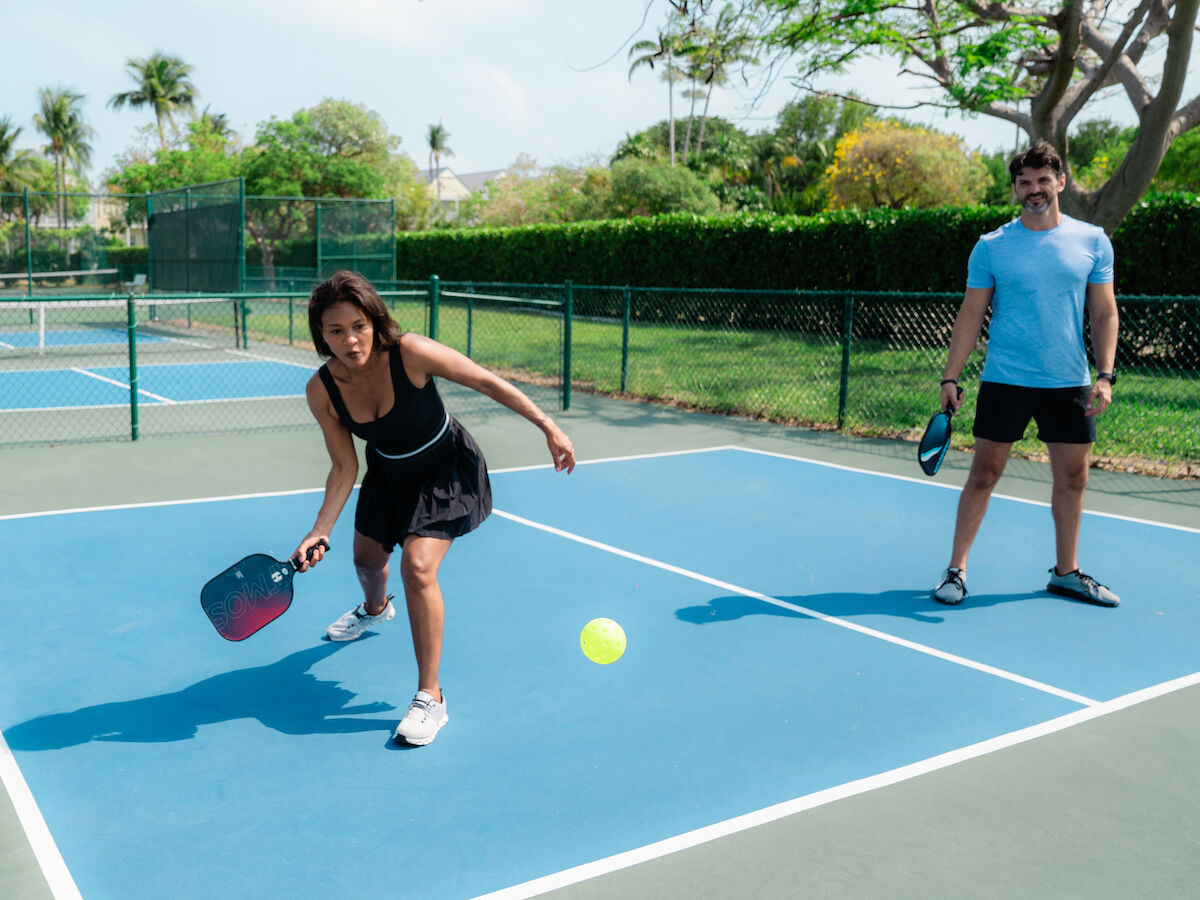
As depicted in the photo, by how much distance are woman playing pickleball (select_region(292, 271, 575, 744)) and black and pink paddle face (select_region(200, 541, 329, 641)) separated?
7.4 inches

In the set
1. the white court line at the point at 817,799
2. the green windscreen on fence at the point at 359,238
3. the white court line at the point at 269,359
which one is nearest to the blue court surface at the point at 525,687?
the white court line at the point at 817,799

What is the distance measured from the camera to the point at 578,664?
464cm

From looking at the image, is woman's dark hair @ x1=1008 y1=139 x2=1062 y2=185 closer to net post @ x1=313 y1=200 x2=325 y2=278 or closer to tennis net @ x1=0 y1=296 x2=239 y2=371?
tennis net @ x1=0 y1=296 x2=239 y2=371

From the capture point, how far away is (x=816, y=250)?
20.8 meters

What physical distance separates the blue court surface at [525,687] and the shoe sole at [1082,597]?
0.08 m

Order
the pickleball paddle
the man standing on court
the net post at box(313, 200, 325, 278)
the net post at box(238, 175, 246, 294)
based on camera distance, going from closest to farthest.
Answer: the man standing on court → the pickleball paddle → the net post at box(238, 175, 246, 294) → the net post at box(313, 200, 325, 278)

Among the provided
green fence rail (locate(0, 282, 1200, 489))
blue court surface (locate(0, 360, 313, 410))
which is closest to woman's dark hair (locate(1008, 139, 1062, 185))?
green fence rail (locate(0, 282, 1200, 489))

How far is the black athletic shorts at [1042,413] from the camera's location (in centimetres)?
533

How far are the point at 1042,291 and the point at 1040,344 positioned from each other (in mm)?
265

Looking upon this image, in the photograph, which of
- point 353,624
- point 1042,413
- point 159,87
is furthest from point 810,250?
point 159,87

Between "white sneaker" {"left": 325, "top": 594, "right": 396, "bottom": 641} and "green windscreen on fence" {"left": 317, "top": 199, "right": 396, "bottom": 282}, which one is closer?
"white sneaker" {"left": 325, "top": 594, "right": 396, "bottom": 641}

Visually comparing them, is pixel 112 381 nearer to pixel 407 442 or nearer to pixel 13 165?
pixel 407 442

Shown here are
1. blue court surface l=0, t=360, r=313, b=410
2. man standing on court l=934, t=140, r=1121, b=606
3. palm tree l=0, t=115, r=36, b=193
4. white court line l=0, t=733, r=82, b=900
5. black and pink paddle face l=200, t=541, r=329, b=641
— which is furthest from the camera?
palm tree l=0, t=115, r=36, b=193

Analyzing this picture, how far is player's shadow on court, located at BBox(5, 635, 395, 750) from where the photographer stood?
3.87m
